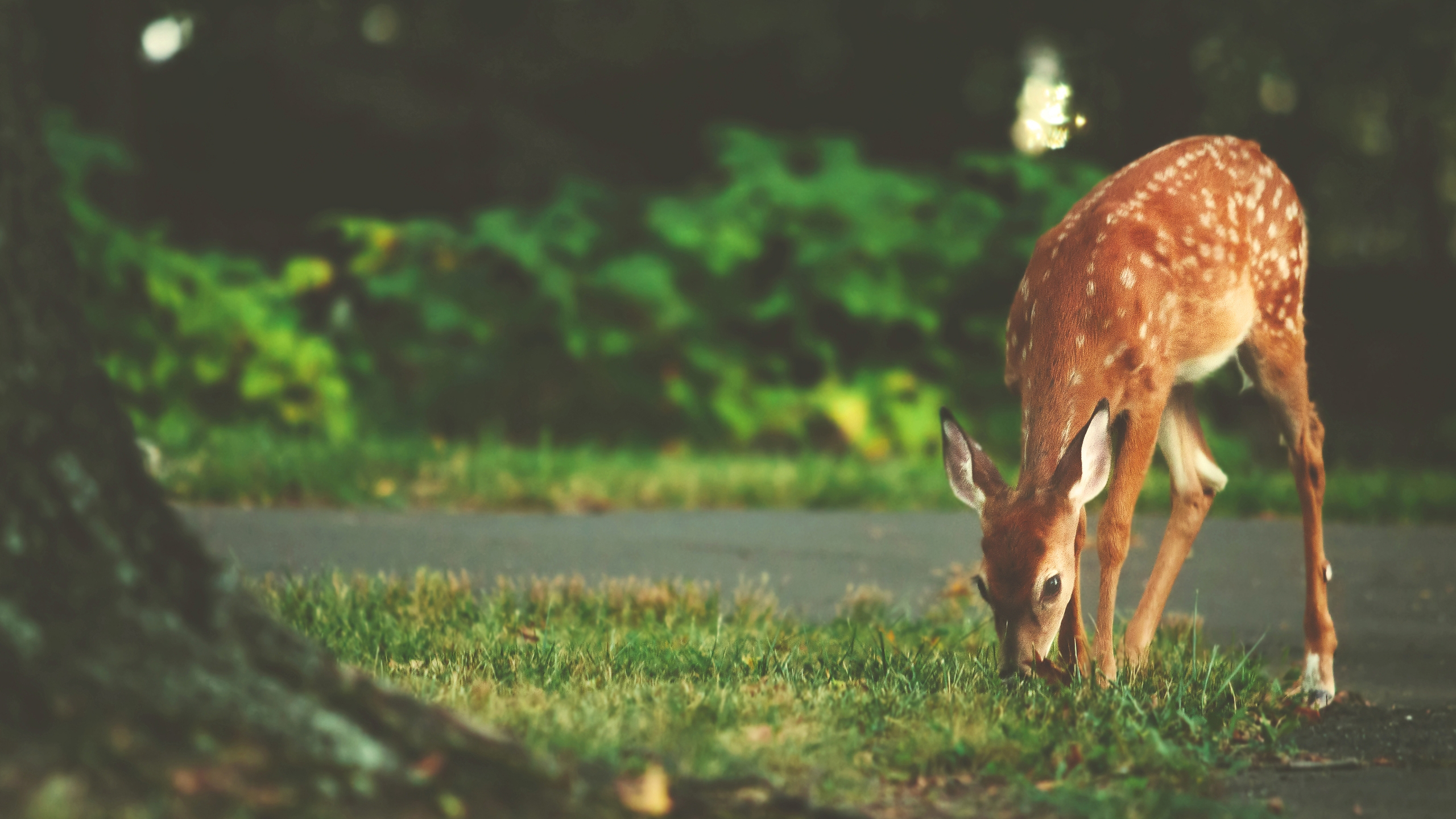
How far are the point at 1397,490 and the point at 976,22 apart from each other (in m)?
5.85

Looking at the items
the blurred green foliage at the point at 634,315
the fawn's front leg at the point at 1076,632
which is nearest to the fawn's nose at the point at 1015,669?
the fawn's front leg at the point at 1076,632

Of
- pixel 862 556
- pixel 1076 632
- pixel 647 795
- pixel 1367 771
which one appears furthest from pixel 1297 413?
pixel 647 795

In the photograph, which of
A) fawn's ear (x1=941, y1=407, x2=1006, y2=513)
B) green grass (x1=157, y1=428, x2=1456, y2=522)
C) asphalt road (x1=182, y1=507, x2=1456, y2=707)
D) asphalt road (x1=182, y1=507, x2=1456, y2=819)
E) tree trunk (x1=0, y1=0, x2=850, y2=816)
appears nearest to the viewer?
tree trunk (x1=0, y1=0, x2=850, y2=816)

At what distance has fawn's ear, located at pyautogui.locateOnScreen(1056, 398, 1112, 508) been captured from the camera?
393 cm

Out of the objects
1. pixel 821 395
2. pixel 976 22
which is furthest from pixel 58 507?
pixel 976 22

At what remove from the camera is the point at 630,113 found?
13648mm

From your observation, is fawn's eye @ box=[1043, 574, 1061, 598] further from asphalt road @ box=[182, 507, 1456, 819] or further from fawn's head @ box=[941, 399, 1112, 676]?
asphalt road @ box=[182, 507, 1456, 819]

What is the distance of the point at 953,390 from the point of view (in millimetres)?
9883

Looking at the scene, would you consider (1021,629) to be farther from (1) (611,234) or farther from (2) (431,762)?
(1) (611,234)

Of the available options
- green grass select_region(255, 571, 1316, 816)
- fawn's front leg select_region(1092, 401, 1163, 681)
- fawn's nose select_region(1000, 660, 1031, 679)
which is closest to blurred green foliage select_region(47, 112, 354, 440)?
green grass select_region(255, 571, 1316, 816)

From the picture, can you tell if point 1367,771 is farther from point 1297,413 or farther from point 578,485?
point 578,485

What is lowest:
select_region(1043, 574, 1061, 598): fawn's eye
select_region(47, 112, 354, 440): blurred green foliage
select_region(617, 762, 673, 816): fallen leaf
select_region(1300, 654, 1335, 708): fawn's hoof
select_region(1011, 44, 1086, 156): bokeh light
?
select_region(617, 762, 673, 816): fallen leaf

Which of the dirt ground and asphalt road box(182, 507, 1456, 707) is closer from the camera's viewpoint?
the dirt ground

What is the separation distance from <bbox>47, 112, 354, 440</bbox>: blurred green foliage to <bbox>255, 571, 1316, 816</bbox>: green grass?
4.72 metres
